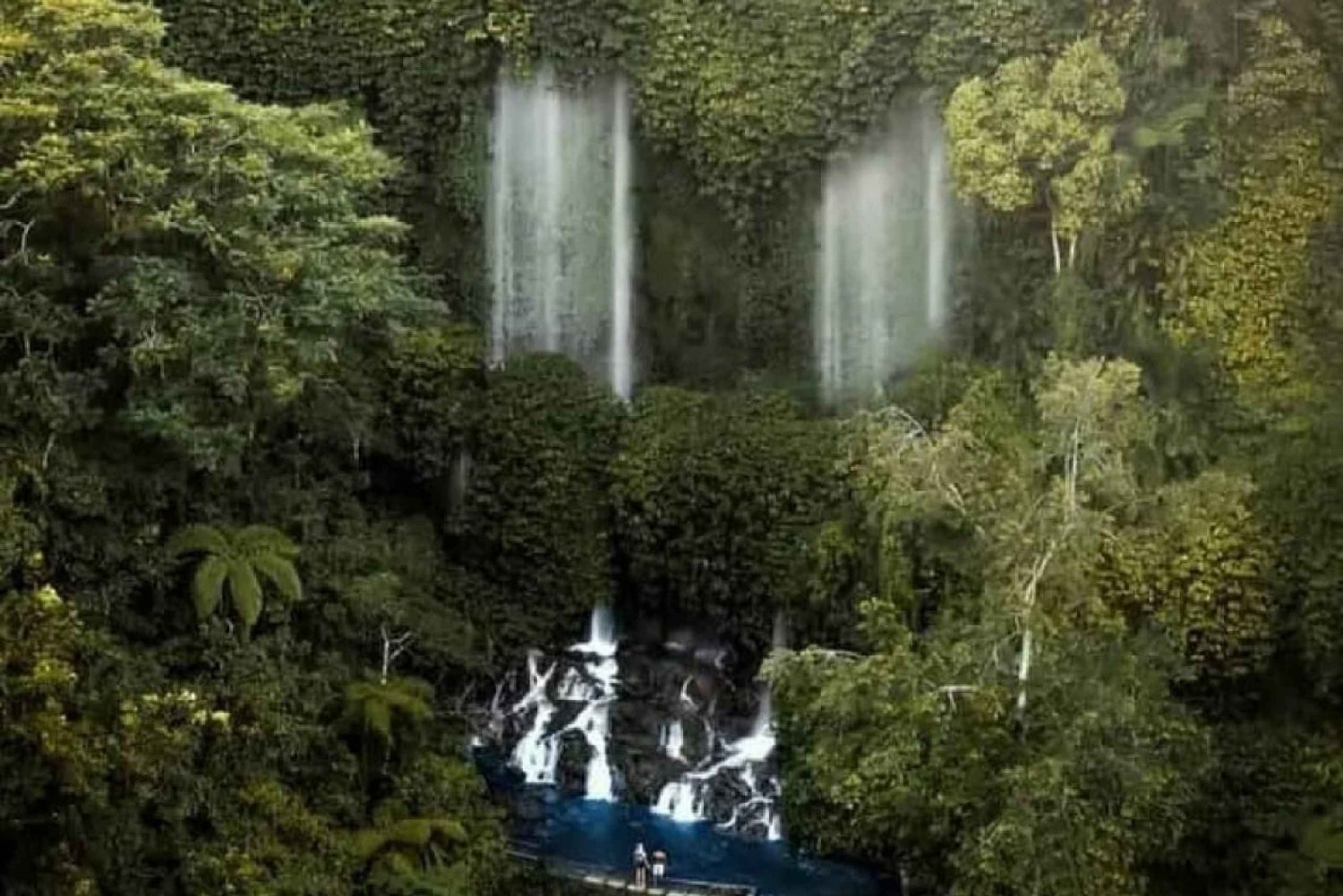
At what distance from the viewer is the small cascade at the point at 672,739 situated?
20125mm

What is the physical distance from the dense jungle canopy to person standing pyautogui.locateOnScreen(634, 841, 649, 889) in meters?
1.21

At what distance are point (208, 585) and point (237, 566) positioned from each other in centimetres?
33

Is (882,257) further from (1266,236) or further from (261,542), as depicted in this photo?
(261,542)

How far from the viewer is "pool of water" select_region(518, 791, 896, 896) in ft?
59.0

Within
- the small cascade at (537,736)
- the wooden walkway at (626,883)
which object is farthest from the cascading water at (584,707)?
the wooden walkway at (626,883)

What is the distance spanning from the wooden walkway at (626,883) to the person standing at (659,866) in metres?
0.05

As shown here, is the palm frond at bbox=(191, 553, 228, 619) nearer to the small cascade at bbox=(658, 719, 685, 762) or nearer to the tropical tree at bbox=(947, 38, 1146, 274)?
the small cascade at bbox=(658, 719, 685, 762)

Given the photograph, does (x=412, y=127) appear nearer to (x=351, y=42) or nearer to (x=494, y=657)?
(x=351, y=42)

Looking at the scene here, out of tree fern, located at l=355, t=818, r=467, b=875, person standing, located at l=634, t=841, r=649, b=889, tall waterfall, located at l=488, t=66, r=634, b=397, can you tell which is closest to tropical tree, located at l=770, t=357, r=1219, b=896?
person standing, located at l=634, t=841, r=649, b=889

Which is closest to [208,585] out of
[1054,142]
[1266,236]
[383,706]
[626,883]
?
[383,706]

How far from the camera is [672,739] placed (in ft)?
66.6

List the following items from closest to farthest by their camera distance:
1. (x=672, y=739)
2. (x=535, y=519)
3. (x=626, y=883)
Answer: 1. (x=626, y=883)
2. (x=672, y=739)
3. (x=535, y=519)

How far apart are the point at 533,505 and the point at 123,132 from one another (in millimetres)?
8157

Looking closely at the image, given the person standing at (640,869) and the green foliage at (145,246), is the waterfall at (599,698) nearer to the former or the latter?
the person standing at (640,869)
